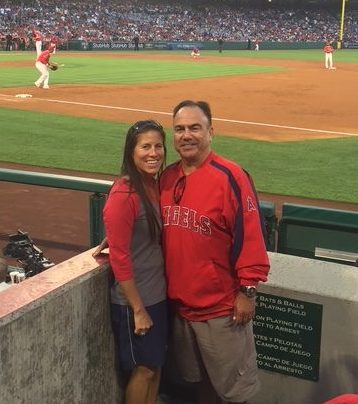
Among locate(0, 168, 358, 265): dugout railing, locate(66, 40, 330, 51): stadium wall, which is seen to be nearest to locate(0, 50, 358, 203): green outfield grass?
locate(0, 168, 358, 265): dugout railing

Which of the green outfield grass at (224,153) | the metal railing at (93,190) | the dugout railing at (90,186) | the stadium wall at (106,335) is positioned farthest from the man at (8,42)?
the stadium wall at (106,335)

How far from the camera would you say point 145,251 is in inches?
123

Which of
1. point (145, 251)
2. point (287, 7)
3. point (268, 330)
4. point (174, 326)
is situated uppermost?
point (287, 7)

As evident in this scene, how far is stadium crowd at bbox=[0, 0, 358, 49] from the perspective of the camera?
57.9 m

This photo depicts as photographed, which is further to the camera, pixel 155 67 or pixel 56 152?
pixel 155 67

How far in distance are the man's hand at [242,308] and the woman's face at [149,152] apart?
77 centimetres

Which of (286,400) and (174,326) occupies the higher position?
(174,326)

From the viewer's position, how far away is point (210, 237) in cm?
304

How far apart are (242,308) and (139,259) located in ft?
1.87

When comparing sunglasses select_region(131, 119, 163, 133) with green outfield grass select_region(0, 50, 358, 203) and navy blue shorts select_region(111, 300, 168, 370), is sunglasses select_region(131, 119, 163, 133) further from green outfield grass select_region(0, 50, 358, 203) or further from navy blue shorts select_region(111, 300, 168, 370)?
green outfield grass select_region(0, 50, 358, 203)

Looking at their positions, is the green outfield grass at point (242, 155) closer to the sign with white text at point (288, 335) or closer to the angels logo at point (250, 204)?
the sign with white text at point (288, 335)

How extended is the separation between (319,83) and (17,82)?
13.0m

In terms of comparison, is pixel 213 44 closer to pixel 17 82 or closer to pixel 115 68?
pixel 115 68

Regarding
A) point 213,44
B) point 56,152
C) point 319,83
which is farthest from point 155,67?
point 213,44
